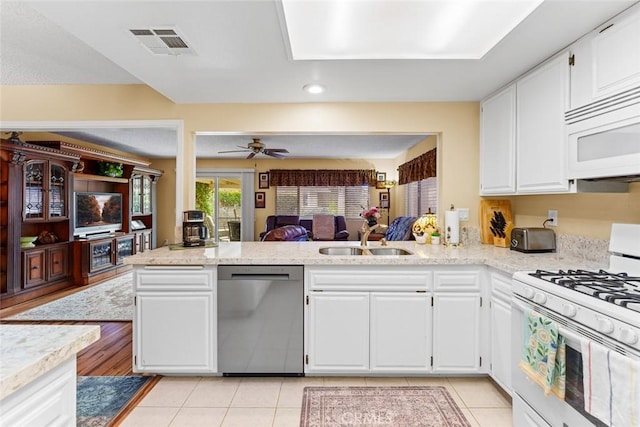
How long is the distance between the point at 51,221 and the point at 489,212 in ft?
19.1

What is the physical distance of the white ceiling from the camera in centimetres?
167

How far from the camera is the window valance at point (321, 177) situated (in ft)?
27.2

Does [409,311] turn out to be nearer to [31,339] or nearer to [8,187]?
[31,339]

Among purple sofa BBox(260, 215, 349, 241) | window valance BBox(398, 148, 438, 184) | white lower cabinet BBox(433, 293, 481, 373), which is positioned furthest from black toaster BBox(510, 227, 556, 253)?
purple sofa BBox(260, 215, 349, 241)

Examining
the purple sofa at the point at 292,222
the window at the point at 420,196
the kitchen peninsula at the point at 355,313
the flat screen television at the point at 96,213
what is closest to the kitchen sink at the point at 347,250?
the kitchen peninsula at the point at 355,313

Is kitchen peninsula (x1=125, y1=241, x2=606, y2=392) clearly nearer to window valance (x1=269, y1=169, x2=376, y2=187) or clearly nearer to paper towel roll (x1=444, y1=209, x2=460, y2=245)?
paper towel roll (x1=444, y1=209, x2=460, y2=245)

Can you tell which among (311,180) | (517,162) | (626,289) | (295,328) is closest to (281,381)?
(295,328)

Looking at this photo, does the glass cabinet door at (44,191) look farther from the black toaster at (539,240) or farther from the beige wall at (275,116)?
the black toaster at (539,240)

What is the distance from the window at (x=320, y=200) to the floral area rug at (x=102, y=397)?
242 inches

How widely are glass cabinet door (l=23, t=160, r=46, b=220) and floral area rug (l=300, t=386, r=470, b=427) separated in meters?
4.68

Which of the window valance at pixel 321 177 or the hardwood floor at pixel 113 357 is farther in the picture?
the window valance at pixel 321 177

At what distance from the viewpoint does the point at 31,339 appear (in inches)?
33.8

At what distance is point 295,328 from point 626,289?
5.91ft

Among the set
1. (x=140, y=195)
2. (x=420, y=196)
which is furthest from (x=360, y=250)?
(x=140, y=195)
